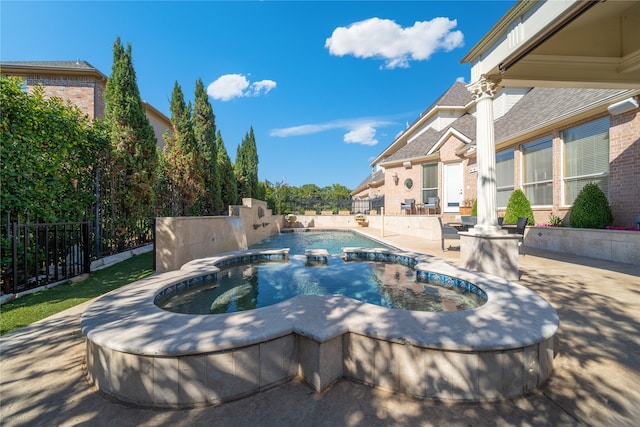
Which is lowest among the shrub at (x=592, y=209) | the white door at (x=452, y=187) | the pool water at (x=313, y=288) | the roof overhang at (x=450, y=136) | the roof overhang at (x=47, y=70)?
the pool water at (x=313, y=288)

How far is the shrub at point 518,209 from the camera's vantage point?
31.8ft

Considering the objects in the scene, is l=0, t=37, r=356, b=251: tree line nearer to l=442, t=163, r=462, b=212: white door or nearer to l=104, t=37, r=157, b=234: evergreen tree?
l=104, t=37, r=157, b=234: evergreen tree

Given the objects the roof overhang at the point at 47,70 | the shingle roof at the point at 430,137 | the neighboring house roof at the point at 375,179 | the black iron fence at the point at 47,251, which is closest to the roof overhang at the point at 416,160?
the shingle roof at the point at 430,137

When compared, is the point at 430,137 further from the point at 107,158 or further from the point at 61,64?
the point at 61,64

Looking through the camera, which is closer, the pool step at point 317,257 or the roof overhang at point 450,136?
the pool step at point 317,257

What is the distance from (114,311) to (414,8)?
17.2m

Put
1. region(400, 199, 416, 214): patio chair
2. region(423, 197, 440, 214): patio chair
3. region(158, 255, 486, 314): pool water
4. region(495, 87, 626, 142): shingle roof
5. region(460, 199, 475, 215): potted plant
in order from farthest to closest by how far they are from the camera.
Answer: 1. region(400, 199, 416, 214): patio chair
2. region(423, 197, 440, 214): patio chair
3. region(460, 199, 475, 215): potted plant
4. region(495, 87, 626, 142): shingle roof
5. region(158, 255, 486, 314): pool water

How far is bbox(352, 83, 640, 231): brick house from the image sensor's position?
709 centimetres

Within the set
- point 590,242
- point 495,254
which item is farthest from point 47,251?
point 590,242

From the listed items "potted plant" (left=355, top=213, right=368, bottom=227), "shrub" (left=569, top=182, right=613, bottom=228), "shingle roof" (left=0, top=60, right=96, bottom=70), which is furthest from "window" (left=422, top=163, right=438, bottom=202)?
"shingle roof" (left=0, top=60, right=96, bottom=70)

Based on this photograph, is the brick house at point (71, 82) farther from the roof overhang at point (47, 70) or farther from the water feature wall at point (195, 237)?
the water feature wall at point (195, 237)

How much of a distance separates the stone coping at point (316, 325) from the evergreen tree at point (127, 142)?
17.9 feet

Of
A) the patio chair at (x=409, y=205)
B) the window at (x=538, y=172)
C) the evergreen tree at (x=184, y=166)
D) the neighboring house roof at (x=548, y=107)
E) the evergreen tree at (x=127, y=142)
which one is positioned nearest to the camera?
the evergreen tree at (x=127, y=142)

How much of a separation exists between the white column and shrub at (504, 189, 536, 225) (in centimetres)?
576
